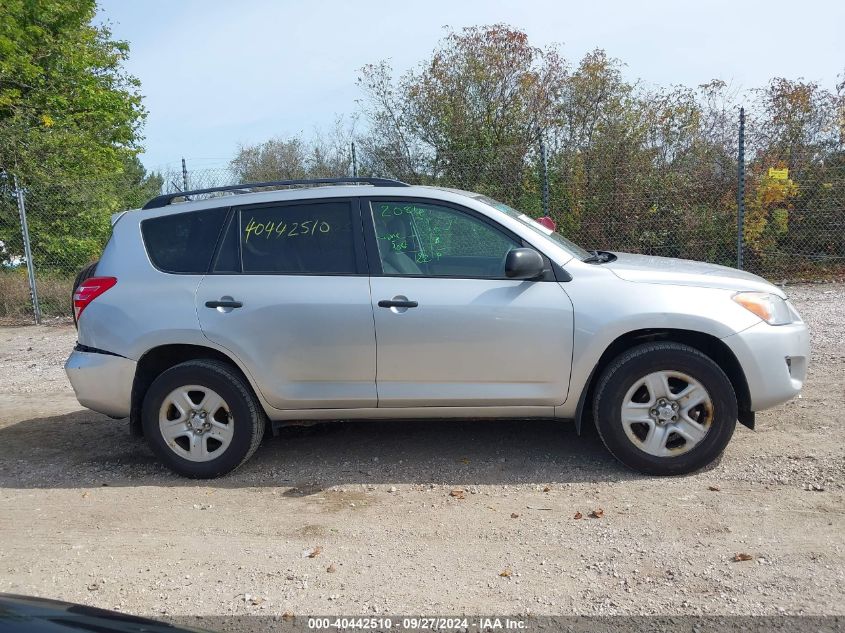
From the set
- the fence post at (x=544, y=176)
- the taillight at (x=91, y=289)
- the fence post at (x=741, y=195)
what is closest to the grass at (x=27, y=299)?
the fence post at (x=544, y=176)

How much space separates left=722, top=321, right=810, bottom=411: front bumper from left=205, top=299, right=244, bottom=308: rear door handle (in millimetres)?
2980

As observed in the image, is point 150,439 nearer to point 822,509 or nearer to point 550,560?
point 550,560

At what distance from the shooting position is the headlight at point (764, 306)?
448 cm

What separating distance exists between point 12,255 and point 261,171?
4.86m

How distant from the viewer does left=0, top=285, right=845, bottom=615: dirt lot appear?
3.32 metres

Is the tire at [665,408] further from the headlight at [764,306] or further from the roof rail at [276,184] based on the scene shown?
the roof rail at [276,184]

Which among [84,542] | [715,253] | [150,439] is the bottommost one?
[84,542]

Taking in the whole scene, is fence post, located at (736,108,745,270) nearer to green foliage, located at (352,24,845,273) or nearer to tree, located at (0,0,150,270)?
green foliage, located at (352,24,845,273)

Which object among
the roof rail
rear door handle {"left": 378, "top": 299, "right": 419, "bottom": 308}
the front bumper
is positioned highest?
the roof rail

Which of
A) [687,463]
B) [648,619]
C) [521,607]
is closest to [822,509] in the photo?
[687,463]

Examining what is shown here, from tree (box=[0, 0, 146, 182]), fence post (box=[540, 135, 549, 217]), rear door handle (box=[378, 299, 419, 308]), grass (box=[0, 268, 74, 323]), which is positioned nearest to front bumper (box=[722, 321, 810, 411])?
rear door handle (box=[378, 299, 419, 308])

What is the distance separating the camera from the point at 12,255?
13727mm

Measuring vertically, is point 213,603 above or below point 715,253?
below

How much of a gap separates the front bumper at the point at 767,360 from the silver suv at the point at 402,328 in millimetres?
13
